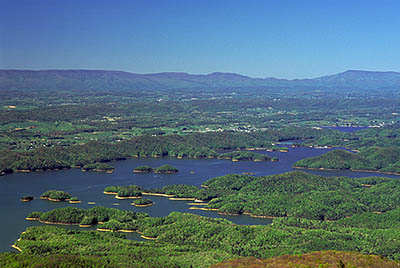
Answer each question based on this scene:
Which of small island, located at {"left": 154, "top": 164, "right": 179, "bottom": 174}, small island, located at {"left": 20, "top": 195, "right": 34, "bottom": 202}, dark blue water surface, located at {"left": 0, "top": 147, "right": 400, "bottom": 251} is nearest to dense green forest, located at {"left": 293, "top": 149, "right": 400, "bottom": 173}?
dark blue water surface, located at {"left": 0, "top": 147, "right": 400, "bottom": 251}

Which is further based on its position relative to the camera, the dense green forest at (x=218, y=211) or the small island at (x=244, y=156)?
the small island at (x=244, y=156)

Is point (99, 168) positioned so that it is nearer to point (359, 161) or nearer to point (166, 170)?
point (166, 170)

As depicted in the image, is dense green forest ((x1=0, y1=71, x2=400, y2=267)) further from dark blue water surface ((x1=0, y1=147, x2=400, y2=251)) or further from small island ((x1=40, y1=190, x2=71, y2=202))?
dark blue water surface ((x1=0, y1=147, x2=400, y2=251))

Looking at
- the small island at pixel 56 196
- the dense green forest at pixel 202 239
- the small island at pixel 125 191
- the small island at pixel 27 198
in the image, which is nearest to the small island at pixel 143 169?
the small island at pixel 125 191

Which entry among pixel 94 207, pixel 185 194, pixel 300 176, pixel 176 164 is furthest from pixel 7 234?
pixel 176 164

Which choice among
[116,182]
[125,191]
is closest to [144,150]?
[116,182]

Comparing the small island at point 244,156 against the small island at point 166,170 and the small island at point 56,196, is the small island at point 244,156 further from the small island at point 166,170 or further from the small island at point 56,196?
the small island at point 56,196

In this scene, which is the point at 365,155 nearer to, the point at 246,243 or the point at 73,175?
the point at 73,175
